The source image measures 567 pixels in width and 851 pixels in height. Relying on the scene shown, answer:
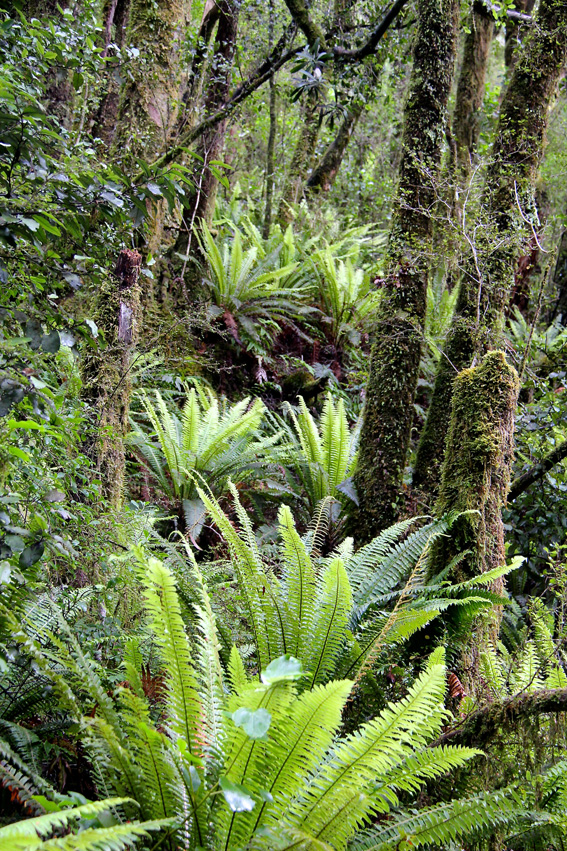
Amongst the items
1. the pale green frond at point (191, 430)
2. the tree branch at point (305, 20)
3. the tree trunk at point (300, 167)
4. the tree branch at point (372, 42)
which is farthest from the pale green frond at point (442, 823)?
the tree trunk at point (300, 167)

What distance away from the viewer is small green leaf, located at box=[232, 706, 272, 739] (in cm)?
104

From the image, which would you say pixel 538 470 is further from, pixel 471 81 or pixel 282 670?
pixel 471 81

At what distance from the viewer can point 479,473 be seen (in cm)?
290

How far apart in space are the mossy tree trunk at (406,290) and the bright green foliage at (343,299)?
10.1 feet

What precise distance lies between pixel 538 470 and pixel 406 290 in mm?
1438

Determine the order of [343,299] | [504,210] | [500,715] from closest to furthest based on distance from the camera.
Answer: [500,715] < [504,210] < [343,299]

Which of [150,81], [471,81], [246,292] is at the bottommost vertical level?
[246,292]

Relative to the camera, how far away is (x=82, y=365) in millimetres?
3229

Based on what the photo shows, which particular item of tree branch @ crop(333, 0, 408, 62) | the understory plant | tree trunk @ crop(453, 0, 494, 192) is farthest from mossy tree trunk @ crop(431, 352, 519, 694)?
tree trunk @ crop(453, 0, 494, 192)

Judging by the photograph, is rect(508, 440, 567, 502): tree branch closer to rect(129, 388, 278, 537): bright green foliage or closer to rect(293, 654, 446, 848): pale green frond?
rect(129, 388, 278, 537): bright green foliage

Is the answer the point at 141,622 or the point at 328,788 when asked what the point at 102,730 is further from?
the point at 141,622

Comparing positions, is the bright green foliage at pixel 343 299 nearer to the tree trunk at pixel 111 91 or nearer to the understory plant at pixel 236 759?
the tree trunk at pixel 111 91

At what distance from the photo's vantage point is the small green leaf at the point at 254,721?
1036 mm

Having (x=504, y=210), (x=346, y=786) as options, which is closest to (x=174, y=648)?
(x=346, y=786)
